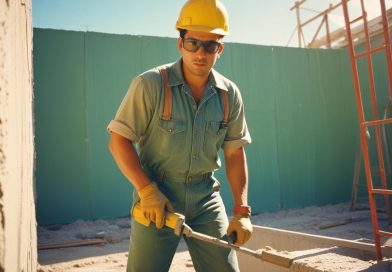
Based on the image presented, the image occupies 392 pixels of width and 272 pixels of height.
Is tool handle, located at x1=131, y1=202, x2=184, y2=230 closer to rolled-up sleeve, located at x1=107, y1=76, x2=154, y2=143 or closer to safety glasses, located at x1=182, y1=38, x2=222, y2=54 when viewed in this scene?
rolled-up sleeve, located at x1=107, y1=76, x2=154, y2=143

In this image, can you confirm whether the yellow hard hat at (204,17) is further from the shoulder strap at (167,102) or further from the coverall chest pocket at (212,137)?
the coverall chest pocket at (212,137)

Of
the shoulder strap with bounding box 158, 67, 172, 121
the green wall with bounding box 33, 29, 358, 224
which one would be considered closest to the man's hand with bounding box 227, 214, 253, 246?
the shoulder strap with bounding box 158, 67, 172, 121

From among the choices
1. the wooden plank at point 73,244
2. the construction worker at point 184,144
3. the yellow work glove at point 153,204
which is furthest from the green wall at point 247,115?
the yellow work glove at point 153,204

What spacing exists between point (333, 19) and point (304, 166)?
4372mm

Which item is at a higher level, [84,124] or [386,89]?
[386,89]

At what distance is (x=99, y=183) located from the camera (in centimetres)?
736

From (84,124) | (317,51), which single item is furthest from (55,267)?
(317,51)

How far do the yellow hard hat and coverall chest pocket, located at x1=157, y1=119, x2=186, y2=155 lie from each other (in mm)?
679

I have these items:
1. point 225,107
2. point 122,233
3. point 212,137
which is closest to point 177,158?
point 212,137

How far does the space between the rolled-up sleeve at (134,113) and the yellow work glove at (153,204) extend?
0.34 metres

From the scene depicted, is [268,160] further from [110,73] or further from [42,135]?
[42,135]

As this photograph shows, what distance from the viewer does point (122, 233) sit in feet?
21.6

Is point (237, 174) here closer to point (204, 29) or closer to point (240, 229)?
point (240, 229)

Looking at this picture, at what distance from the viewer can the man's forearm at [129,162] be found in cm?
208
